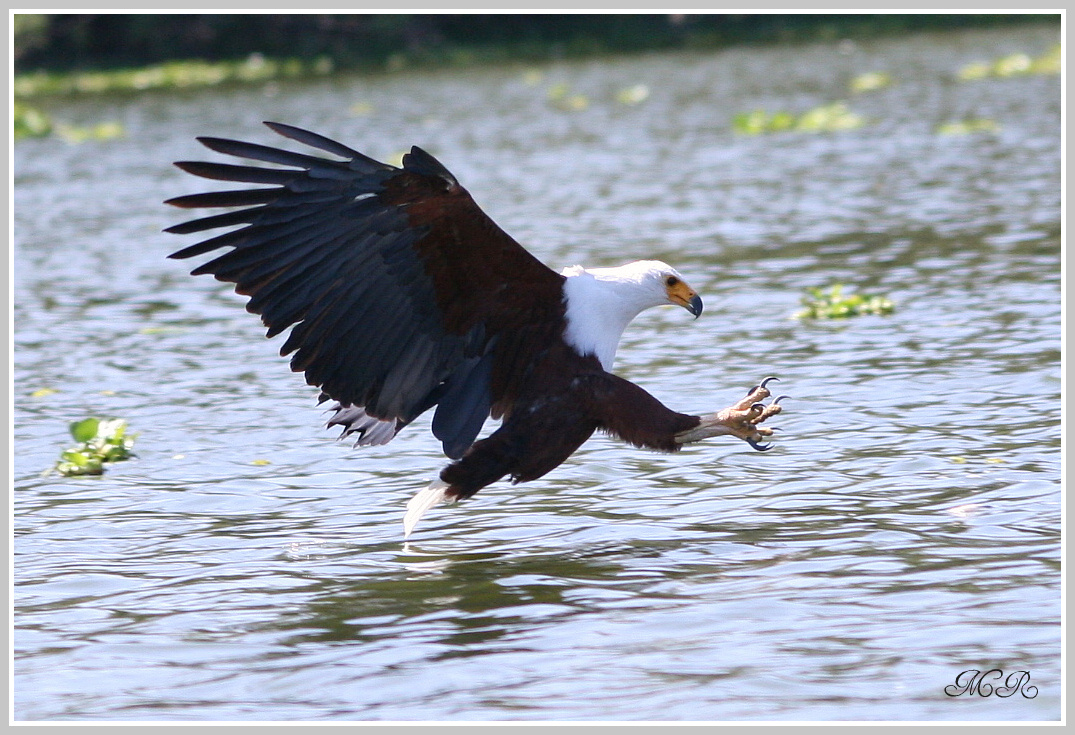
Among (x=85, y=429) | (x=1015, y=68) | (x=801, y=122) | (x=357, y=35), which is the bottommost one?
(x=85, y=429)

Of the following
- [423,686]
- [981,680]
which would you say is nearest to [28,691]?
[423,686]

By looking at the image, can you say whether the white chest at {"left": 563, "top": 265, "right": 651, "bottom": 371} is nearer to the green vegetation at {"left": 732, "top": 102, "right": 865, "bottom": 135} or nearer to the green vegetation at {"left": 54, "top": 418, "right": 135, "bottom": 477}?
the green vegetation at {"left": 54, "top": 418, "right": 135, "bottom": 477}

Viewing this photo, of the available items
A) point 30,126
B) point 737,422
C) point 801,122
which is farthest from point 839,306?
point 30,126

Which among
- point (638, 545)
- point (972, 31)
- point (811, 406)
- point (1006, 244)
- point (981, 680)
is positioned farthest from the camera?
point (972, 31)

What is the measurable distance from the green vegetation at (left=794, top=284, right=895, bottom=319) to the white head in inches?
103

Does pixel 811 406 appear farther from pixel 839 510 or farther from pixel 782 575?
pixel 782 575

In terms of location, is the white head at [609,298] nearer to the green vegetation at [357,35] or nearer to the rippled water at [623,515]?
the rippled water at [623,515]

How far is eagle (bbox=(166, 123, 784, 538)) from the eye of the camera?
14.3 feet

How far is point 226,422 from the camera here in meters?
6.14

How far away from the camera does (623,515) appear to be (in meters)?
4.88

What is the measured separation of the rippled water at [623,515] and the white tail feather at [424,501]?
0.09 m

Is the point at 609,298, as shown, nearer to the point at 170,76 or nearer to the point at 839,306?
the point at 839,306

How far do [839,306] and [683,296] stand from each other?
8.66ft

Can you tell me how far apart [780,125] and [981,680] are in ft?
36.9
